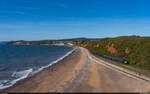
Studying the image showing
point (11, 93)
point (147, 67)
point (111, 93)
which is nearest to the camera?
point (111, 93)

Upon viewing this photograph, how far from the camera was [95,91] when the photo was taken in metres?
10.7

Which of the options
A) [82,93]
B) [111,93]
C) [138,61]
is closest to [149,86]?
[111,93]

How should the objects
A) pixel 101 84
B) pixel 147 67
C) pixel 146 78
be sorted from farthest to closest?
pixel 147 67
pixel 146 78
pixel 101 84

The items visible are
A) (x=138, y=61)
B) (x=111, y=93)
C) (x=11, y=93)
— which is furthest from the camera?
(x=138, y=61)

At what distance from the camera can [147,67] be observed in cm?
1941

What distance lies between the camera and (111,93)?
1027 cm

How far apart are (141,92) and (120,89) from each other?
172cm

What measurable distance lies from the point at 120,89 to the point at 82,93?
3676 millimetres

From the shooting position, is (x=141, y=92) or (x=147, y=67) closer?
(x=141, y=92)

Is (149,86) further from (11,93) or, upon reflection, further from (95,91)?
(11,93)

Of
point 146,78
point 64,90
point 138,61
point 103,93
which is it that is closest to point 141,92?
point 103,93

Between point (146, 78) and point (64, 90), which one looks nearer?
point (64, 90)

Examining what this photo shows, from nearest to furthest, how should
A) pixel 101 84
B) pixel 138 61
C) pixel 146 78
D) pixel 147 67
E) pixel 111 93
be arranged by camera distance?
pixel 111 93 < pixel 101 84 < pixel 146 78 < pixel 147 67 < pixel 138 61

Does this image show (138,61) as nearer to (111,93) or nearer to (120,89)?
(120,89)
